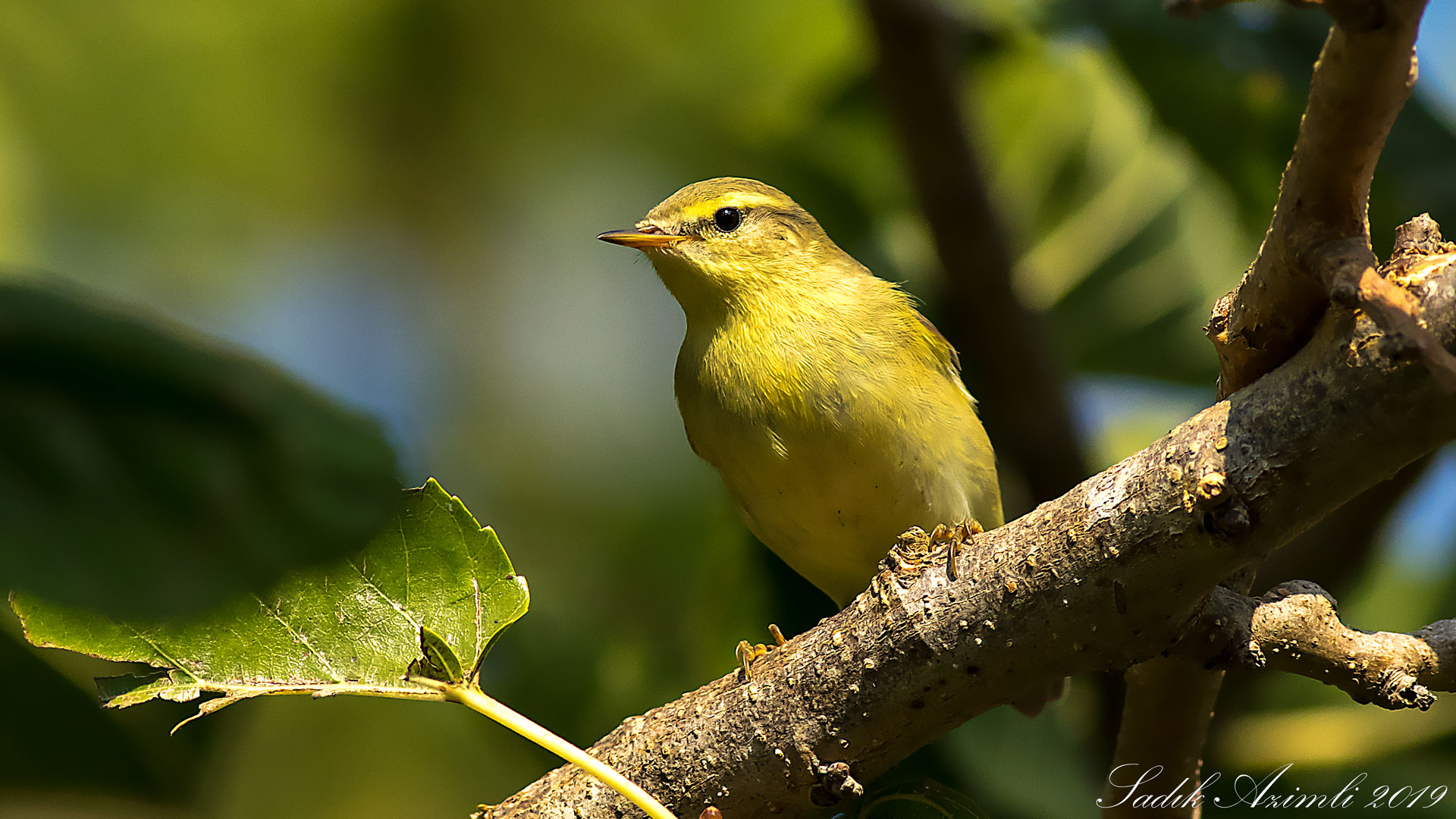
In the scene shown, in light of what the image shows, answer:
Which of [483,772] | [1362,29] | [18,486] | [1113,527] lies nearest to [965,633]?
[1113,527]

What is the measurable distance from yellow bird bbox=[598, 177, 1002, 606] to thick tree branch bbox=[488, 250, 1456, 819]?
822 mm

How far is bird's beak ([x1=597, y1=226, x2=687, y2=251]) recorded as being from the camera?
12.7ft

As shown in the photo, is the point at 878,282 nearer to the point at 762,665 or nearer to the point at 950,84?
the point at 950,84

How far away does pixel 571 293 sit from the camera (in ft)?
23.6

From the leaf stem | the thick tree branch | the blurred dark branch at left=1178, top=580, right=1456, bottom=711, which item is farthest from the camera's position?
the blurred dark branch at left=1178, top=580, right=1456, bottom=711

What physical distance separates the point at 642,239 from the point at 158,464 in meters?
2.01

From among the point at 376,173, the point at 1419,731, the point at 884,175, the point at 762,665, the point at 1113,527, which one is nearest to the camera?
the point at 1113,527

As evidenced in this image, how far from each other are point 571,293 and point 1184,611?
569 centimetres

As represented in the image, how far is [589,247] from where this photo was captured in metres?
7.21

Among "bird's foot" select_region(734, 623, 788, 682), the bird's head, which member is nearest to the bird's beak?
the bird's head

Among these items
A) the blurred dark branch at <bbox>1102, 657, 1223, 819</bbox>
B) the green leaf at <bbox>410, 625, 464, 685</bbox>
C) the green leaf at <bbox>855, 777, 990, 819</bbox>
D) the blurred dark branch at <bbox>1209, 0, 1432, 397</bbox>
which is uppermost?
the blurred dark branch at <bbox>1209, 0, 1432, 397</bbox>

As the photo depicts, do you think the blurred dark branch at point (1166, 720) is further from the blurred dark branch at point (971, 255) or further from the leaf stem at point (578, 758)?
the blurred dark branch at point (971, 255)

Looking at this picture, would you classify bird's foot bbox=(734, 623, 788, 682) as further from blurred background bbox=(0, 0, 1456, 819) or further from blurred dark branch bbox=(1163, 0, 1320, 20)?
blurred dark branch bbox=(1163, 0, 1320, 20)

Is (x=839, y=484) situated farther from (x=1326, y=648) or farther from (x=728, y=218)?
(x=1326, y=648)
